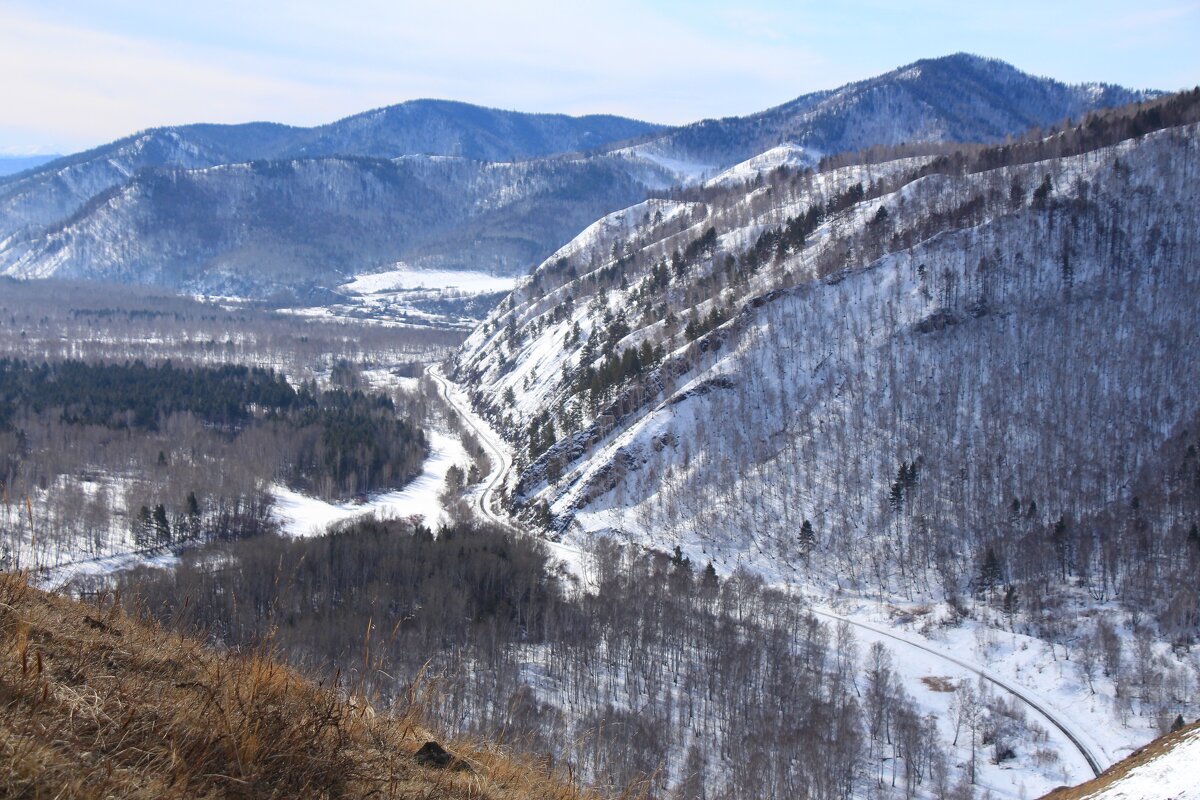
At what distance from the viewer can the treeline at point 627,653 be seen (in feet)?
137

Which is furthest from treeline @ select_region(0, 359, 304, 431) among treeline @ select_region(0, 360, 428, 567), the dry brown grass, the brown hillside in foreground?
the dry brown grass

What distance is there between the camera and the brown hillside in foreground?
5.38m

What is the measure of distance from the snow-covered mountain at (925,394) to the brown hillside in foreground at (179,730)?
65.6 meters

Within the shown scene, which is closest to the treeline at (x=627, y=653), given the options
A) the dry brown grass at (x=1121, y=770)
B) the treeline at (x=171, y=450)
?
the treeline at (x=171, y=450)

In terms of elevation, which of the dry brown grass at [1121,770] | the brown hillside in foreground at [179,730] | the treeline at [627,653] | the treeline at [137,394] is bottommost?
the treeline at [627,653]

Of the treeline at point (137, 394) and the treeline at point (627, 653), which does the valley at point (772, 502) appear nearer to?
the treeline at point (627, 653)

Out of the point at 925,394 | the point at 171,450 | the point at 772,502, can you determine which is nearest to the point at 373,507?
the point at 171,450

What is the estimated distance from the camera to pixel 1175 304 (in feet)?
290

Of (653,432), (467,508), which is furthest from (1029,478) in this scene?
(467,508)

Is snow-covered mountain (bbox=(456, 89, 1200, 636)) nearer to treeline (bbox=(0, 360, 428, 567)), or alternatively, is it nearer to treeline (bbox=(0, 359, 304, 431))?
treeline (bbox=(0, 360, 428, 567))

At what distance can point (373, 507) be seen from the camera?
9806 centimetres

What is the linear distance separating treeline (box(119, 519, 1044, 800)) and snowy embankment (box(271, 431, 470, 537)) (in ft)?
63.0

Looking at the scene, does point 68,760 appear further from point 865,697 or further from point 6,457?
point 6,457

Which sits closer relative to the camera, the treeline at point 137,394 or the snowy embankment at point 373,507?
the snowy embankment at point 373,507
